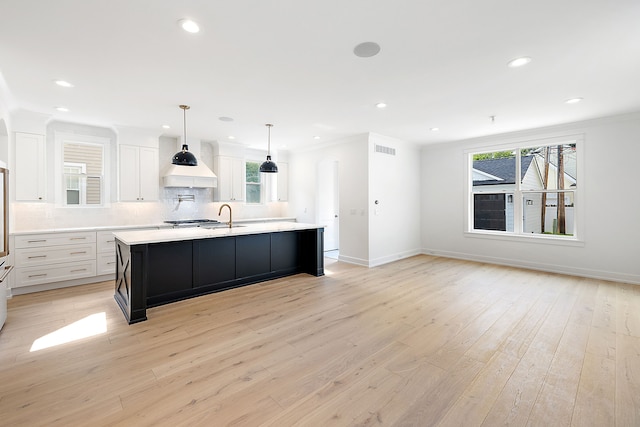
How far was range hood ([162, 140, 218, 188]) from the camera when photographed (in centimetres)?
567

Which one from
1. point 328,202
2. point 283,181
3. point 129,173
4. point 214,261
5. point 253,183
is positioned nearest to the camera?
point 214,261

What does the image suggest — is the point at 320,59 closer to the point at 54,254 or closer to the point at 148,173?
the point at 148,173

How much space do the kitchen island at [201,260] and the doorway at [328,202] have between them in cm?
204

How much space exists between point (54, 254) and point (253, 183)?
4.10m

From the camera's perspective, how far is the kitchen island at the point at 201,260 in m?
3.34

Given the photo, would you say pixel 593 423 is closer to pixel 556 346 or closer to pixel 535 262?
pixel 556 346

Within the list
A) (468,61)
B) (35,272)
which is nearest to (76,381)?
(35,272)

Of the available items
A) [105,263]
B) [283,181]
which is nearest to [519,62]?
[283,181]

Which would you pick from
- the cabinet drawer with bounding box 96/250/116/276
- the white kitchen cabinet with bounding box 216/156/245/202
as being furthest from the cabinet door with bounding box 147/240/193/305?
the white kitchen cabinet with bounding box 216/156/245/202

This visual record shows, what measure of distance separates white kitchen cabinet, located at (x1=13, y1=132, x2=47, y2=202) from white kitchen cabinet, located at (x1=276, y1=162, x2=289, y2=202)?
457 centimetres

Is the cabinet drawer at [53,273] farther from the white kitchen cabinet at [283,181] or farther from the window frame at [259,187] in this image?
the white kitchen cabinet at [283,181]

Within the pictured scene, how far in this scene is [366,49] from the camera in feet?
8.71

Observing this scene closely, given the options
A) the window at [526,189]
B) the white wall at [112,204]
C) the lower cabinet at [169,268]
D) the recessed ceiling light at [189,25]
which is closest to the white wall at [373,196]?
the window at [526,189]

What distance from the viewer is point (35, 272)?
4312 millimetres
